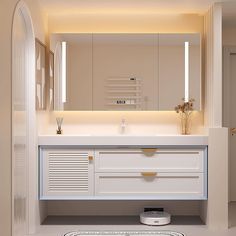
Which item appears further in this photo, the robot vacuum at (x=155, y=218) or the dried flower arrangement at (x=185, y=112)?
the dried flower arrangement at (x=185, y=112)

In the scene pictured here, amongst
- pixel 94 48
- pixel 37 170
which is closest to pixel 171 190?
pixel 37 170

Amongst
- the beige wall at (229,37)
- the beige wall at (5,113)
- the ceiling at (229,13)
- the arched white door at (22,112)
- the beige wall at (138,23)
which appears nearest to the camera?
the beige wall at (5,113)

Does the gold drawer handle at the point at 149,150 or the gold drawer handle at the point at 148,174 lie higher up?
the gold drawer handle at the point at 149,150

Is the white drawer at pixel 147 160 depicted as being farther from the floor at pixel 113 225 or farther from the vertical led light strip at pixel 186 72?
the vertical led light strip at pixel 186 72

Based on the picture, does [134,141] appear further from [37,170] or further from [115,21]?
[115,21]

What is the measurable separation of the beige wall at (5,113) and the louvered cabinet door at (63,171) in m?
1.17

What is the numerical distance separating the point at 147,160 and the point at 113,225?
2.48ft

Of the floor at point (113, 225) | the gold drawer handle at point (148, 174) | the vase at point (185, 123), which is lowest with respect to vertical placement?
the floor at point (113, 225)

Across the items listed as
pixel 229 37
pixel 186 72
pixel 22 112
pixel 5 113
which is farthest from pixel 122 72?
pixel 5 113

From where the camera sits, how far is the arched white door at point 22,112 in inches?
154

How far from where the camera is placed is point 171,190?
4.66 metres

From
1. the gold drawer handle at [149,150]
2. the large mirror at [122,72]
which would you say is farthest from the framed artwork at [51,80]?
the gold drawer handle at [149,150]

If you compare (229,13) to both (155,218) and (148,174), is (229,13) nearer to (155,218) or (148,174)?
(148,174)

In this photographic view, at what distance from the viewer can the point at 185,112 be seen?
16.8 ft
